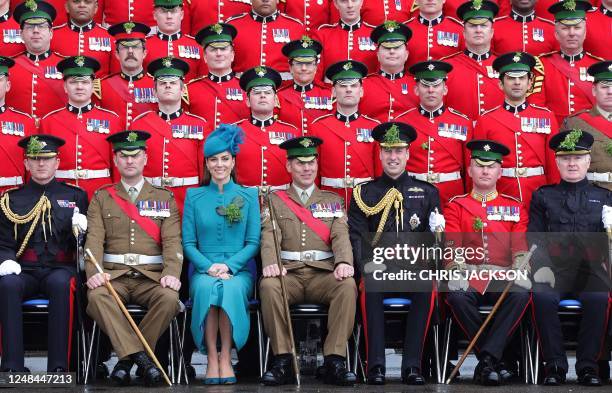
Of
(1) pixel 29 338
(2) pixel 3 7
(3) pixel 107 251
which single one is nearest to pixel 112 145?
(3) pixel 107 251

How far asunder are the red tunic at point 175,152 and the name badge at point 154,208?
732 mm

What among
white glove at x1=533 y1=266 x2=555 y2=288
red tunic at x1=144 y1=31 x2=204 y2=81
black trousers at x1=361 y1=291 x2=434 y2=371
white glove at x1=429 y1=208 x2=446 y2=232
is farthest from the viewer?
red tunic at x1=144 y1=31 x2=204 y2=81

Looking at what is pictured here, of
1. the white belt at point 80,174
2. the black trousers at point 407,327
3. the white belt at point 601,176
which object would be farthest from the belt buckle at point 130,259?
the white belt at point 601,176

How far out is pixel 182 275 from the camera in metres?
11.3

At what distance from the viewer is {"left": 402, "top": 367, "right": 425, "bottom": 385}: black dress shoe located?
1047 centimetres

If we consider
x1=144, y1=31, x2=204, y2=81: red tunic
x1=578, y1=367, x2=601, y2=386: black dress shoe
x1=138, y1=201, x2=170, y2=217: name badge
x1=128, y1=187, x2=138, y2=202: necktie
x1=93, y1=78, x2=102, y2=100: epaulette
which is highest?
x1=144, y1=31, x2=204, y2=81: red tunic

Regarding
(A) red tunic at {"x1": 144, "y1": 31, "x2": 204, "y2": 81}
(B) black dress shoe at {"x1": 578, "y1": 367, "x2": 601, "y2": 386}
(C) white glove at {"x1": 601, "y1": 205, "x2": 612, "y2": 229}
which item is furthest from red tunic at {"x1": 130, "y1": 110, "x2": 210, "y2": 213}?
(B) black dress shoe at {"x1": 578, "y1": 367, "x2": 601, "y2": 386}

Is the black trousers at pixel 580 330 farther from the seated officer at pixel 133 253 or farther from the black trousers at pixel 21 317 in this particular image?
the black trousers at pixel 21 317

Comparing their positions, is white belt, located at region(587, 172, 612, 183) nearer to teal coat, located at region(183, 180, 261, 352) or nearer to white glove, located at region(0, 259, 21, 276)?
teal coat, located at region(183, 180, 261, 352)

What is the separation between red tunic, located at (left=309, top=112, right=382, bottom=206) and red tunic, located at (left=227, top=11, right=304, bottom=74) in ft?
4.08

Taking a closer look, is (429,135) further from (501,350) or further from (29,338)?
(29,338)

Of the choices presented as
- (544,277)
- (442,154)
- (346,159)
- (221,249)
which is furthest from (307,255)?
(544,277)

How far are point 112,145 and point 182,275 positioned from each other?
114 centimetres

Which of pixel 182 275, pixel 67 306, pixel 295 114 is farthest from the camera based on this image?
pixel 295 114
